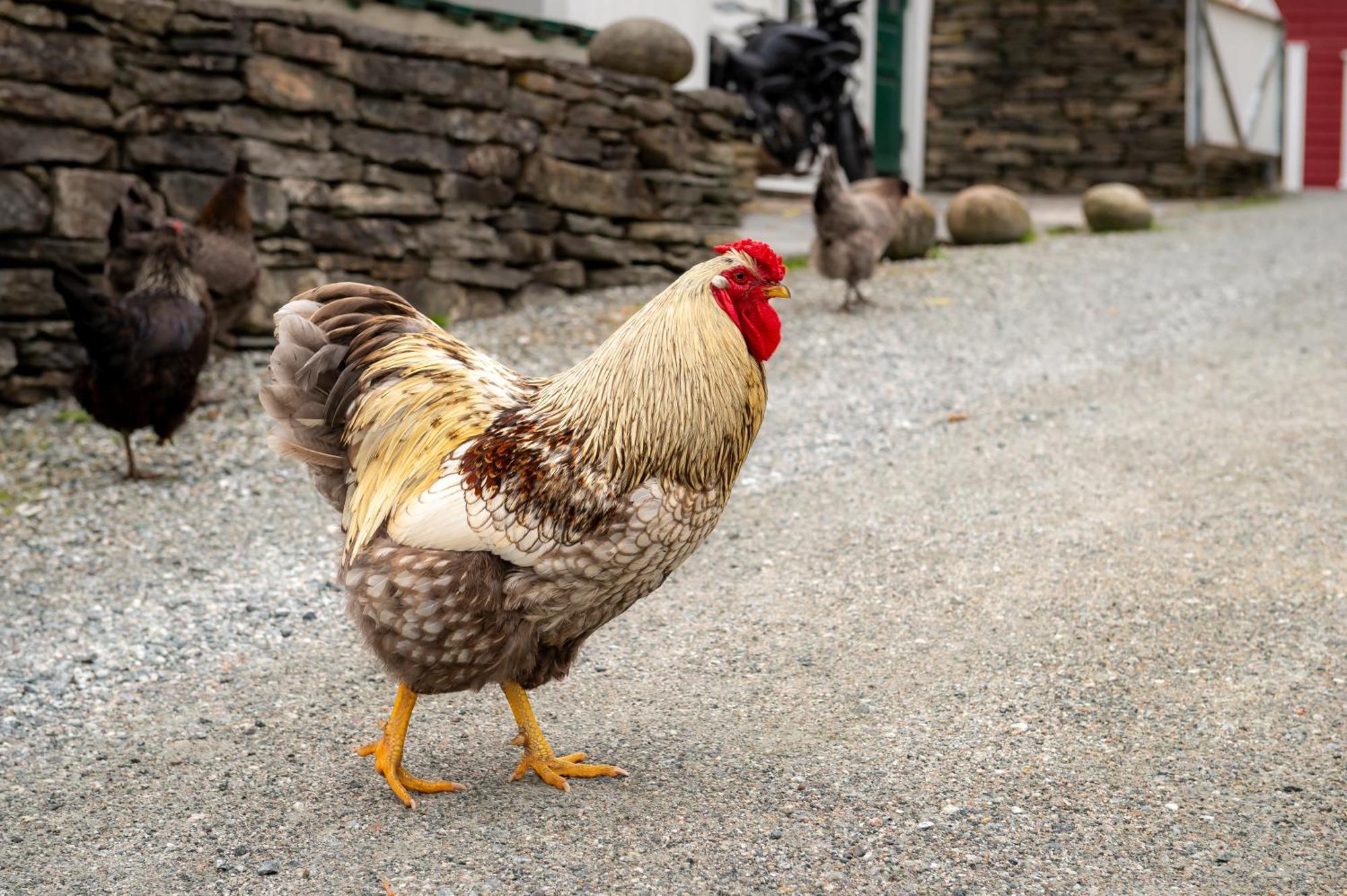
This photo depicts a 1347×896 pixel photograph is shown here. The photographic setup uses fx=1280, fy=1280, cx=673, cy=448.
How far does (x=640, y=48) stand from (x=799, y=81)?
5.22m

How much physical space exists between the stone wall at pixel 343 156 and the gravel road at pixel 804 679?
49.5 inches

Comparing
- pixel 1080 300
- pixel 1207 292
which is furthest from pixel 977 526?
pixel 1207 292

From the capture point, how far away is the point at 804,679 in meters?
4.66

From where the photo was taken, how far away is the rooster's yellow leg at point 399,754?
12.5 feet

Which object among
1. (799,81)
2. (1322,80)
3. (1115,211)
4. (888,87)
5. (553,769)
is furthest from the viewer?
(1322,80)

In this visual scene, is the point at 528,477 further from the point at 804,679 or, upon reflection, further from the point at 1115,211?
the point at 1115,211

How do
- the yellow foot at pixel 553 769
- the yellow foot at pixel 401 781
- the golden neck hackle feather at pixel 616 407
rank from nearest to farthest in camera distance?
the golden neck hackle feather at pixel 616 407 → the yellow foot at pixel 401 781 → the yellow foot at pixel 553 769

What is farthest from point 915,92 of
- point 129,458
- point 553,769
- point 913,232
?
point 553,769

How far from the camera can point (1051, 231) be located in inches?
601

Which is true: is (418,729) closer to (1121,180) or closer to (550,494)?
(550,494)

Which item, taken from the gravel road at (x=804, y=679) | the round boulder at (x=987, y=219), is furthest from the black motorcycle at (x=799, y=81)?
the gravel road at (x=804, y=679)

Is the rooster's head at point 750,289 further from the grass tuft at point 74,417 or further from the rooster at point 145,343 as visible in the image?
the grass tuft at point 74,417

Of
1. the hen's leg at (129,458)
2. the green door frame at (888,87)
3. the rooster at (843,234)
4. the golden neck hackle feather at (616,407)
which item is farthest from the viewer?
the green door frame at (888,87)

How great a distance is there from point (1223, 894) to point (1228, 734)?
3.20 feet
